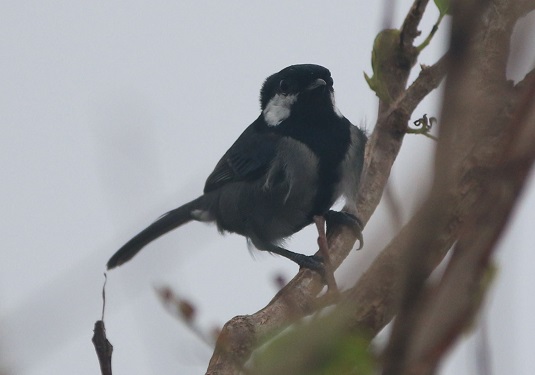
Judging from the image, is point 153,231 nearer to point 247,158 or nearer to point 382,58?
point 247,158

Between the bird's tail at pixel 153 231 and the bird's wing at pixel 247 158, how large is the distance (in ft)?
1.41

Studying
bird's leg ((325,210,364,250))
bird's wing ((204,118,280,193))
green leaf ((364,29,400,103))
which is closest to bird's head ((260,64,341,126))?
bird's wing ((204,118,280,193))

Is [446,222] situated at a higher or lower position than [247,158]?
higher

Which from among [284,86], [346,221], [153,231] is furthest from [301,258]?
[153,231]

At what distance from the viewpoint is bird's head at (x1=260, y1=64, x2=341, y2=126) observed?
216 inches

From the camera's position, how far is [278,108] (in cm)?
568

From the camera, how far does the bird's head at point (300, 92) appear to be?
5477 mm

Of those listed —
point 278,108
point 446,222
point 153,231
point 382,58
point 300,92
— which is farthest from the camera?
point 153,231

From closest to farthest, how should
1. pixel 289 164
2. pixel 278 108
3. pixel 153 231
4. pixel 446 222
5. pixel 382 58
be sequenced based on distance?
pixel 446 222, pixel 382 58, pixel 289 164, pixel 278 108, pixel 153 231

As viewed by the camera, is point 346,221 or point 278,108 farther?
point 278,108

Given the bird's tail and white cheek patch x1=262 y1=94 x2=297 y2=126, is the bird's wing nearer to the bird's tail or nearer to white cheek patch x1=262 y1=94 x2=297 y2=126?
white cheek patch x1=262 y1=94 x2=297 y2=126

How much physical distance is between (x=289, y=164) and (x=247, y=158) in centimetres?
40

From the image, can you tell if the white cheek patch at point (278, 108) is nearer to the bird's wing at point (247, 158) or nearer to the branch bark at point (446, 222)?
the bird's wing at point (247, 158)

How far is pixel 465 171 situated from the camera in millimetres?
2207
